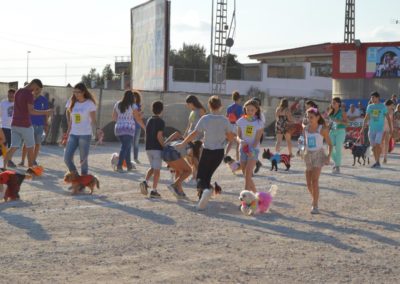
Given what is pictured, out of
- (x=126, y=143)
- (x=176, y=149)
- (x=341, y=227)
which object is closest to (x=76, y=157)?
(x=126, y=143)

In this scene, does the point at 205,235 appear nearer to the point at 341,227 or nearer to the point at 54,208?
the point at 341,227

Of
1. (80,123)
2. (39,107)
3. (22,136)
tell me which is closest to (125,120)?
(39,107)

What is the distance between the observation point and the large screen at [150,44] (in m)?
36.7

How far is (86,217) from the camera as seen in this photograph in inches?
363

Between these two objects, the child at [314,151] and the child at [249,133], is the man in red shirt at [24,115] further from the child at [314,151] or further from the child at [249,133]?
the child at [314,151]

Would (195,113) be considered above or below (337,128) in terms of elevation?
above

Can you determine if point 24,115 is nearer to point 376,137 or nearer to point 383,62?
point 376,137

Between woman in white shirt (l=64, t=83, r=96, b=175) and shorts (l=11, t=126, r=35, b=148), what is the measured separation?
1.63 meters

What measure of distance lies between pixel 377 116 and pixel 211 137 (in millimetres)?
7302

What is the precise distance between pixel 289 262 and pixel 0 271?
2543mm

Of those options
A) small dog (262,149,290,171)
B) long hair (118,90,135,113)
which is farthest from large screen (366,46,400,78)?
long hair (118,90,135,113)

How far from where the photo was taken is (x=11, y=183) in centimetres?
1042

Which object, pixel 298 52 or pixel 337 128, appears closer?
pixel 337 128

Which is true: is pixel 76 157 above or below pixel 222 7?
below
